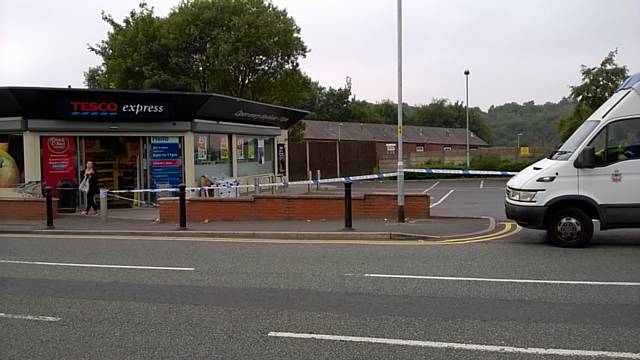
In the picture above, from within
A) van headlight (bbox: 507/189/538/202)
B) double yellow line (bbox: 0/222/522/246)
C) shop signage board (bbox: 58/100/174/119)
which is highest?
shop signage board (bbox: 58/100/174/119)

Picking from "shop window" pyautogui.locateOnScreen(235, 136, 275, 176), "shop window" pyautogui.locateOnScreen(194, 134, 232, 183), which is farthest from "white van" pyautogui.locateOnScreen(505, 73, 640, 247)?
"shop window" pyautogui.locateOnScreen(235, 136, 275, 176)

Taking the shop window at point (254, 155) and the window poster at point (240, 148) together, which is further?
the shop window at point (254, 155)

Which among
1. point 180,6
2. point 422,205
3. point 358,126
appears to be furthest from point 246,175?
point 358,126

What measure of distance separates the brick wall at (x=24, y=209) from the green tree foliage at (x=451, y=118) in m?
96.1

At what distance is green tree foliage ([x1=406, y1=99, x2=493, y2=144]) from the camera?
106m

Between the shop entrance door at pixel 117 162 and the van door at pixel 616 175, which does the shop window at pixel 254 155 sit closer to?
the shop entrance door at pixel 117 162

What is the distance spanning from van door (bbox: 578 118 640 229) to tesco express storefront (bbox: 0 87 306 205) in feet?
41.0

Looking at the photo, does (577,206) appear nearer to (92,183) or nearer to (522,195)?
(522,195)

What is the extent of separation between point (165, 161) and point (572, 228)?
13.5 m

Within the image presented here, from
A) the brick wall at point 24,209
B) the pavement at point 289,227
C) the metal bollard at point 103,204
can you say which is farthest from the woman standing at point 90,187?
the metal bollard at point 103,204

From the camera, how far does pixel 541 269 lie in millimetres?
8328

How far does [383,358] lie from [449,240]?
22.2ft

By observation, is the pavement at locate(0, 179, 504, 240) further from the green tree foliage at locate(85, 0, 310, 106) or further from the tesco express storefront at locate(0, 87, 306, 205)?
the green tree foliage at locate(85, 0, 310, 106)

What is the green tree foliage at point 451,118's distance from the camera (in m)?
106
